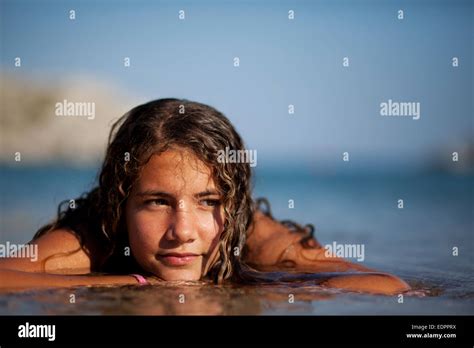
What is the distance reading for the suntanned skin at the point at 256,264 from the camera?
137 inches

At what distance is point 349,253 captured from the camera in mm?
5094

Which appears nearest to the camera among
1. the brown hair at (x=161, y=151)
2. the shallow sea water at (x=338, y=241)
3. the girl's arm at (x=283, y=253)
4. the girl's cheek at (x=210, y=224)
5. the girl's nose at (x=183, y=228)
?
the shallow sea water at (x=338, y=241)

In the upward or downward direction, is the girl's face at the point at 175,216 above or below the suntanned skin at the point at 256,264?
above

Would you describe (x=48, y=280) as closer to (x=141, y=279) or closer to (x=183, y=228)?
(x=141, y=279)

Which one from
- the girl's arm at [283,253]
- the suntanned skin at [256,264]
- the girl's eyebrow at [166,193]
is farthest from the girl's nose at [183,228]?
the girl's arm at [283,253]

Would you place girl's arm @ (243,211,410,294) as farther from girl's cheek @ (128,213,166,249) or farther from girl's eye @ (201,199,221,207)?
girl's cheek @ (128,213,166,249)

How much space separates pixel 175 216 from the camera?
3.46 meters

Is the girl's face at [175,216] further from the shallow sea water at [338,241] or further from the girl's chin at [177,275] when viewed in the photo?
the shallow sea water at [338,241]

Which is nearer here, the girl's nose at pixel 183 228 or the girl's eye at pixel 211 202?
the girl's nose at pixel 183 228

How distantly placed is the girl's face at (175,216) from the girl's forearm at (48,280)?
19cm
